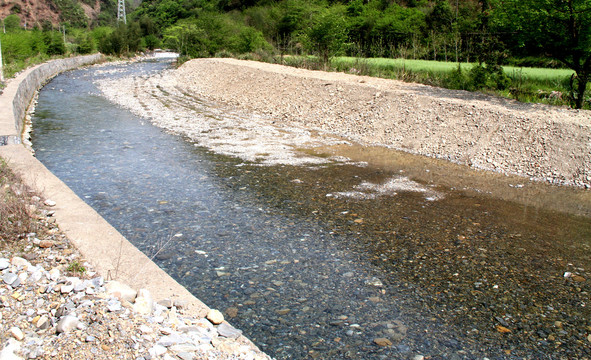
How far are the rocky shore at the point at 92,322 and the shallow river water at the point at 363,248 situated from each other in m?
0.64

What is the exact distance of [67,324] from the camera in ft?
9.59

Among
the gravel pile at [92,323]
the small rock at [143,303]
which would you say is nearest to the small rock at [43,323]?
the gravel pile at [92,323]

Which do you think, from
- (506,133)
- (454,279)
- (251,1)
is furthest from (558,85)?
(251,1)

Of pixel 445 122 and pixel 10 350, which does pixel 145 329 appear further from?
pixel 445 122

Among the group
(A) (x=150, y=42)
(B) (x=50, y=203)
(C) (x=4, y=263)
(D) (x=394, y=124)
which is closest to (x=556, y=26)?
(D) (x=394, y=124)

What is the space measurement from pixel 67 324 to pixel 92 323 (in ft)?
0.47

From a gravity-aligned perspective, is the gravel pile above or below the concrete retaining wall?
below

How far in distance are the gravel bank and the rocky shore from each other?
292 inches

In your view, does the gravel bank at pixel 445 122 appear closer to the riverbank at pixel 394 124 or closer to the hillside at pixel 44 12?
the riverbank at pixel 394 124

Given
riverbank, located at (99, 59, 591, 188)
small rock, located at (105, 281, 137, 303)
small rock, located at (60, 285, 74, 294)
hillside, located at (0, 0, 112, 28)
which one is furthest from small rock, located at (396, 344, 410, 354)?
hillside, located at (0, 0, 112, 28)

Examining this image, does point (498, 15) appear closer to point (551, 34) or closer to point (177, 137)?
point (551, 34)

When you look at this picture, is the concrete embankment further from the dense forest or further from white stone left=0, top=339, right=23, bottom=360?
the dense forest

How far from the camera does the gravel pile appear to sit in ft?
9.16

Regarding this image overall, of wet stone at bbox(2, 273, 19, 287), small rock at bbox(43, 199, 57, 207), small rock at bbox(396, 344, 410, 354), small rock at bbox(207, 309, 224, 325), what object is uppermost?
small rock at bbox(43, 199, 57, 207)
